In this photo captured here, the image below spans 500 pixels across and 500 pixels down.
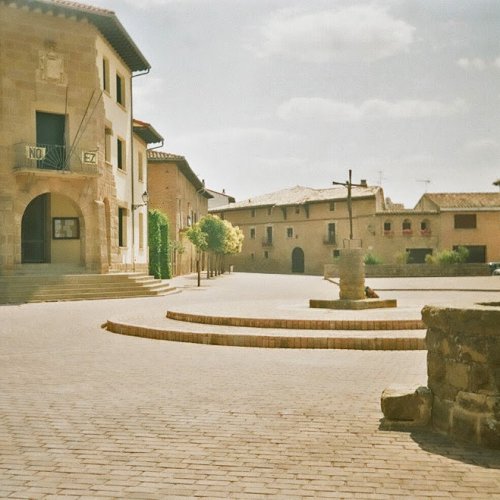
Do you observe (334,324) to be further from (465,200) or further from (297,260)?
(297,260)

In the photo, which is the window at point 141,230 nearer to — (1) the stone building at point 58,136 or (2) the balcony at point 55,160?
(1) the stone building at point 58,136

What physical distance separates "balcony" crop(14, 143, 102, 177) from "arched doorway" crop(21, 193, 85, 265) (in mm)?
1638

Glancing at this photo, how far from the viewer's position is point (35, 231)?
2470 centimetres

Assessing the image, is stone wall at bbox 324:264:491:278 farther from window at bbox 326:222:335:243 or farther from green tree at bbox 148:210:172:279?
window at bbox 326:222:335:243

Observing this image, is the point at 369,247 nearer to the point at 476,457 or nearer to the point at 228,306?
the point at 228,306

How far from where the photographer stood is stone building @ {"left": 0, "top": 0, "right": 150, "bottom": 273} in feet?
73.6

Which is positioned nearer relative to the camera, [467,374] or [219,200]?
[467,374]

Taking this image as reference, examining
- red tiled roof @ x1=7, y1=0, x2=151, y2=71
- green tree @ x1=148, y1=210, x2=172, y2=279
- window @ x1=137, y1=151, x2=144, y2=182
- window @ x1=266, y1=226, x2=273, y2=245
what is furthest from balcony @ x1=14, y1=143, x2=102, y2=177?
window @ x1=266, y1=226, x2=273, y2=245

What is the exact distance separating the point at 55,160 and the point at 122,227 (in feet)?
18.3

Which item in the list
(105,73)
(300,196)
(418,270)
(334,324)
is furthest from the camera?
(300,196)

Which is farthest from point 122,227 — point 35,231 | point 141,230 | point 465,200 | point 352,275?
point 465,200

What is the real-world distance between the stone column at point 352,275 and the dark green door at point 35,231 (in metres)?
13.8

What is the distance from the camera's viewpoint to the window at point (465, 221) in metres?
56.0

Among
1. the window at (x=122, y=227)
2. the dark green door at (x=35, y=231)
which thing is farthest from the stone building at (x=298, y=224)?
the dark green door at (x=35, y=231)
